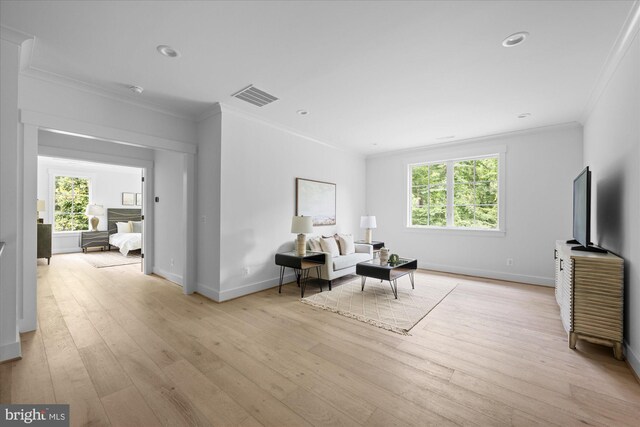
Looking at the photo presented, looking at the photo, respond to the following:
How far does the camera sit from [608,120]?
9.52ft

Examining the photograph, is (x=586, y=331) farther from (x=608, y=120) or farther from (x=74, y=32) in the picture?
(x=74, y=32)

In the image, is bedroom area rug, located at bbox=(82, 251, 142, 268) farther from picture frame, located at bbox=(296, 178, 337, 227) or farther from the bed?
picture frame, located at bbox=(296, 178, 337, 227)

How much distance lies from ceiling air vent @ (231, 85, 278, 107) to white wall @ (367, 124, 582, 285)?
3.73 metres

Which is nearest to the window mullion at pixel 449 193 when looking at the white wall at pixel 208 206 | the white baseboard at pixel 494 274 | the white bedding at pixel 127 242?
the white baseboard at pixel 494 274

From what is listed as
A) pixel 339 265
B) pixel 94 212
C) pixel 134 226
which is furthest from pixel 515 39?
pixel 94 212

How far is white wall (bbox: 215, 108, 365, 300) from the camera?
12.6 ft

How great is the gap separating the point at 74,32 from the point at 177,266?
11.2 ft

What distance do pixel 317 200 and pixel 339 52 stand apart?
3153mm

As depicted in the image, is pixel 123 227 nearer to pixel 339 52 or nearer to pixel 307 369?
pixel 307 369

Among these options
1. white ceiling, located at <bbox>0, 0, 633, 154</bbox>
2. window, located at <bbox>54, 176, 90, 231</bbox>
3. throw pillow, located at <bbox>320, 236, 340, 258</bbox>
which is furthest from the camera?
window, located at <bbox>54, 176, 90, 231</bbox>

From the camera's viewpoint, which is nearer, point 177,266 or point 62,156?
point 62,156

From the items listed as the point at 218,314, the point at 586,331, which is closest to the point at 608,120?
the point at 586,331

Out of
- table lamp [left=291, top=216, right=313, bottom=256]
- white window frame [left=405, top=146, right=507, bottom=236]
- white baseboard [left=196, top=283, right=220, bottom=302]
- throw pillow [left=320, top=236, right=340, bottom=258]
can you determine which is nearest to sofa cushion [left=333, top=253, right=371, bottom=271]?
throw pillow [left=320, top=236, right=340, bottom=258]

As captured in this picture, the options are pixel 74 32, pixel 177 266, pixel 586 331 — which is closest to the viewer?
pixel 74 32
